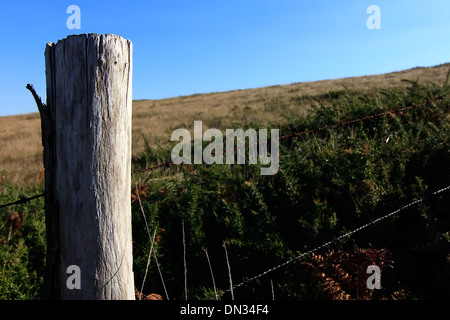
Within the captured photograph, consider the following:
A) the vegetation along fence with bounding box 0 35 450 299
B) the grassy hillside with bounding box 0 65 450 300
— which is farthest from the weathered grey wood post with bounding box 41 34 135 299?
the grassy hillside with bounding box 0 65 450 300

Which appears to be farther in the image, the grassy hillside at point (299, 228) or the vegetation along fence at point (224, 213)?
the grassy hillside at point (299, 228)

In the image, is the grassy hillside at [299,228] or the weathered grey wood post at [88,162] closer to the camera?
the weathered grey wood post at [88,162]

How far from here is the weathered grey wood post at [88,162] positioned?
1.84m

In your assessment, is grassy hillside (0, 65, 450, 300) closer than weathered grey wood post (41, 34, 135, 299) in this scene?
No

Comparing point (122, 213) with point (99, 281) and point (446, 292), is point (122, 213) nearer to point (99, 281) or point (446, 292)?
point (99, 281)

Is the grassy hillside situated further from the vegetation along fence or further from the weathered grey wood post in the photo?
the weathered grey wood post

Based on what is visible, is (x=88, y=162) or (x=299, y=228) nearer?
(x=88, y=162)

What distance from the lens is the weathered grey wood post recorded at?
6.04 feet

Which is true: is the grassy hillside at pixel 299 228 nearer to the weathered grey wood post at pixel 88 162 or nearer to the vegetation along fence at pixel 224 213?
the vegetation along fence at pixel 224 213

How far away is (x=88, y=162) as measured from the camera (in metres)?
1.84

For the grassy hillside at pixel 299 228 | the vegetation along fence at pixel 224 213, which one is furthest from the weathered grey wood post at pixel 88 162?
the grassy hillside at pixel 299 228

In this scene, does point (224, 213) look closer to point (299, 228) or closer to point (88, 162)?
point (299, 228)

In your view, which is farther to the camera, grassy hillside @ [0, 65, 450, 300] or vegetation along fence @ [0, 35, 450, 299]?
grassy hillside @ [0, 65, 450, 300]

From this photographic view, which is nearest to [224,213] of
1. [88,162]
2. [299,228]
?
[299,228]
